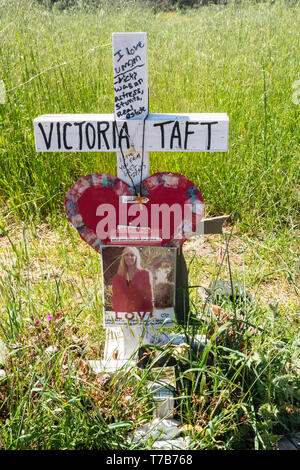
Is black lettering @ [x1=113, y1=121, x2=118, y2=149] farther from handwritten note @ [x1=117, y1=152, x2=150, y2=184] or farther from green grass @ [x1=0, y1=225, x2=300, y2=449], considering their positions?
green grass @ [x1=0, y1=225, x2=300, y2=449]

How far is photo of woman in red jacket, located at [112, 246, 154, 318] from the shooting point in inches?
66.5

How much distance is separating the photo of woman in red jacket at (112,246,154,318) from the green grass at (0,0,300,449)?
0.48 ft

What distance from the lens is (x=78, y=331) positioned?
1.84 m

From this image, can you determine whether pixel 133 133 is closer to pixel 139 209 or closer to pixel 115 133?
pixel 115 133

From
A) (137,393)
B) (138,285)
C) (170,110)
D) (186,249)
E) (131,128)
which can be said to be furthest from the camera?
(170,110)

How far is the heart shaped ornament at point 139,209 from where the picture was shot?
5.47 feet

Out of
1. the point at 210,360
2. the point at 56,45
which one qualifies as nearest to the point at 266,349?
the point at 210,360

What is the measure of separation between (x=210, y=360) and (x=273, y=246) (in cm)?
114

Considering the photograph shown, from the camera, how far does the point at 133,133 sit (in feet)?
5.28

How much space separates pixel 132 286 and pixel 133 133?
578mm

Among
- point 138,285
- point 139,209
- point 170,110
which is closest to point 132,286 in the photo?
point 138,285

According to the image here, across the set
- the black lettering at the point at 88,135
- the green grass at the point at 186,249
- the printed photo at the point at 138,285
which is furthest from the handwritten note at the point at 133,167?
the green grass at the point at 186,249

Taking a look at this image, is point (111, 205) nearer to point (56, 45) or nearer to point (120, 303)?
point (120, 303)

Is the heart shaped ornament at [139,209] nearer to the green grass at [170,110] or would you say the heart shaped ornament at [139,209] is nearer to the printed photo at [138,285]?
the printed photo at [138,285]
